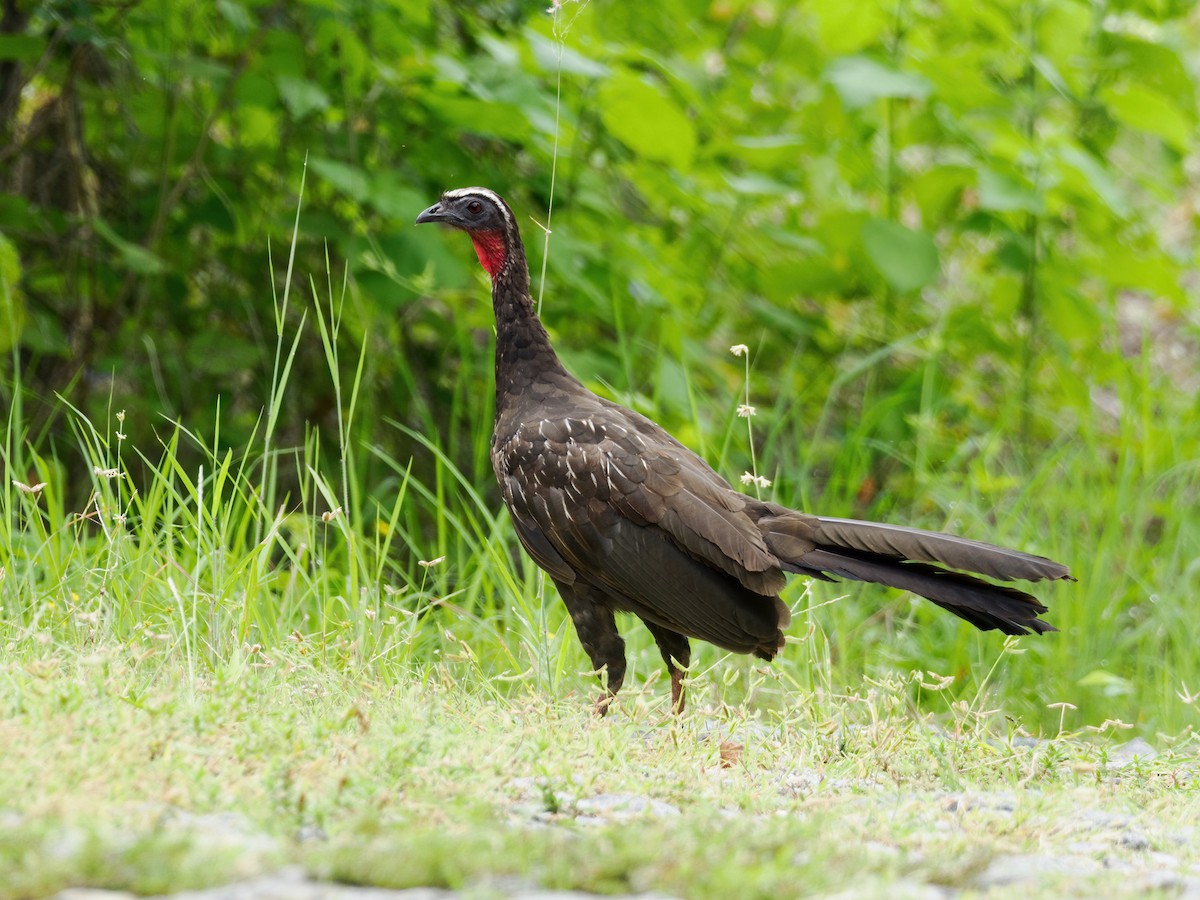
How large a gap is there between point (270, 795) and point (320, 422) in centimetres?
472

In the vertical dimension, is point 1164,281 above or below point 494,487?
above

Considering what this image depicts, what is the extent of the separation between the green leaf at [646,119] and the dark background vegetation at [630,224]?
0.02 metres

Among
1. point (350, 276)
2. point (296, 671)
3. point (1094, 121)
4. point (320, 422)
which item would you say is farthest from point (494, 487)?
point (1094, 121)

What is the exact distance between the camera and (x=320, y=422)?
7.12m

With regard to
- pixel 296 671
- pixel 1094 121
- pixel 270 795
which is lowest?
pixel 296 671

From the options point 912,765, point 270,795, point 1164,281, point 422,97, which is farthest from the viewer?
point 1164,281

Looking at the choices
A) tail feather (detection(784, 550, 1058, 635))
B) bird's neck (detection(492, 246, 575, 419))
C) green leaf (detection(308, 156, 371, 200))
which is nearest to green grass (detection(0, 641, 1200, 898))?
tail feather (detection(784, 550, 1058, 635))

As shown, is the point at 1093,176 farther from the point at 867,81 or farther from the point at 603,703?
the point at 603,703

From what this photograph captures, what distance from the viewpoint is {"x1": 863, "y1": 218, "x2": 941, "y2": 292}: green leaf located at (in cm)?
682

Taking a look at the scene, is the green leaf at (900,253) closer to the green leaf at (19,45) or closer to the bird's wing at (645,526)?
the bird's wing at (645,526)

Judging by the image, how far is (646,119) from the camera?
6160 mm

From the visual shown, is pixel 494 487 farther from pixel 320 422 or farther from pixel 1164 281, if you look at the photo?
pixel 1164 281

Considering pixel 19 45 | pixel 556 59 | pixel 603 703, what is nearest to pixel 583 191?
pixel 556 59

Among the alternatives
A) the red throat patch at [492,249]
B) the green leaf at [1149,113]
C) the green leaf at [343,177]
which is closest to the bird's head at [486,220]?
the red throat patch at [492,249]
